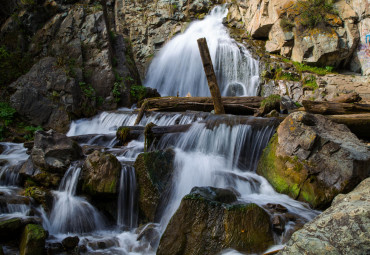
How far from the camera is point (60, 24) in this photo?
12.4 m

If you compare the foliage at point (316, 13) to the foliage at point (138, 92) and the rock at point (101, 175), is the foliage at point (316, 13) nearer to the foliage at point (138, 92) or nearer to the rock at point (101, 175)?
the foliage at point (138, 92)

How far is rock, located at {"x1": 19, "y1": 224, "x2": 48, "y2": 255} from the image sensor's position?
325 cm

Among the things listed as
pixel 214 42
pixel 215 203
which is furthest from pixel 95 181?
pixel 214 42

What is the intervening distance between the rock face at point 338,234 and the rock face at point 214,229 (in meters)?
0.75

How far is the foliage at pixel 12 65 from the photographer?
34.2 ft

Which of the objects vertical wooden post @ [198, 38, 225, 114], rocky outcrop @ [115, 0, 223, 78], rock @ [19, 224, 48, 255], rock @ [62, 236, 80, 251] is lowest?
rock @ [62, 236, 80, 251]

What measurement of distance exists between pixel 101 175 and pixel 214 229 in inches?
90.4

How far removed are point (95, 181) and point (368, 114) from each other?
5836 mm

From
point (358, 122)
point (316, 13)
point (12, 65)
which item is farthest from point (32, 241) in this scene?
point (316, 13)

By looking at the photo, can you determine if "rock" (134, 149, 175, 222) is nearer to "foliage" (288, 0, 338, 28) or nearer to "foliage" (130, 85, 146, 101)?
"foliage" (130, 85, 146, 101)

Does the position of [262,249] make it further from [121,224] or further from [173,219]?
[121,224]

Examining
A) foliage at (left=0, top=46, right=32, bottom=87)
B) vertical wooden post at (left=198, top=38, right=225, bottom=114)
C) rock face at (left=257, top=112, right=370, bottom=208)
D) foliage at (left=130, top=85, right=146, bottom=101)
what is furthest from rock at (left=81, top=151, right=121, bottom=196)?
foliage at (left=0, top=46, right=32, bottom=87)

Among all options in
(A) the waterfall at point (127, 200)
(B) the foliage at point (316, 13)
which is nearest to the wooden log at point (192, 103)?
(A) the waterfall at point (127, 200)

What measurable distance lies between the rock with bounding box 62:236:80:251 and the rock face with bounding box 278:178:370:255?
2786 millimetres
